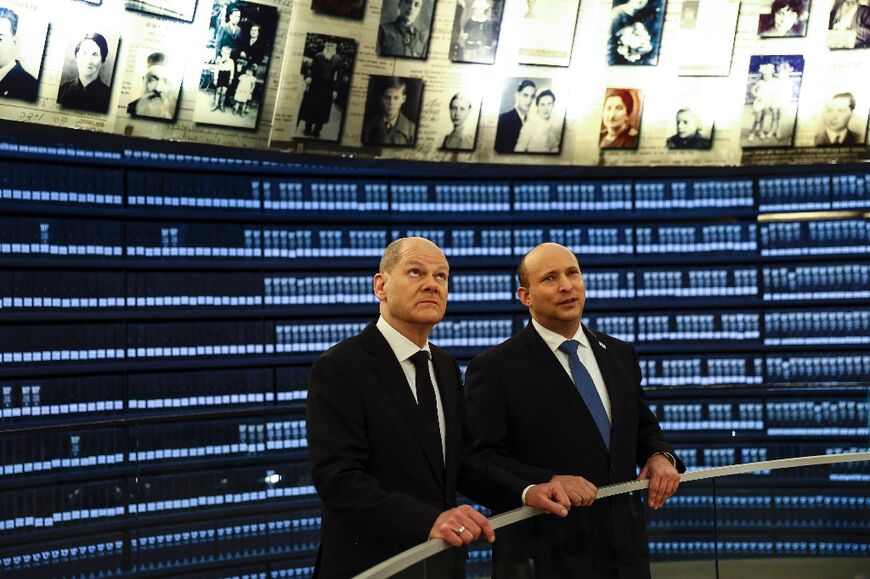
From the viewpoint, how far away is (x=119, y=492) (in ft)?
13.3

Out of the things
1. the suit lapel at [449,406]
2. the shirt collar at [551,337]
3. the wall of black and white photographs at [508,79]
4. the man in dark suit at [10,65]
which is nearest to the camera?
the suit lapel at [449,406]

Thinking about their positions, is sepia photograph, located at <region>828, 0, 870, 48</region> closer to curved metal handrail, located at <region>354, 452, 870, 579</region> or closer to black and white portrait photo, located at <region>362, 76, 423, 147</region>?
black and white portrait photo, located at <region>362, 76, 423, 147</region>

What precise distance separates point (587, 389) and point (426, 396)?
19.7 inches

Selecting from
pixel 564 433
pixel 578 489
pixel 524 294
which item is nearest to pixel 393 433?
pixel 578 489

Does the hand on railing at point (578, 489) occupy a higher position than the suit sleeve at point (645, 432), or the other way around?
the suit sleeve at point (645, 432)

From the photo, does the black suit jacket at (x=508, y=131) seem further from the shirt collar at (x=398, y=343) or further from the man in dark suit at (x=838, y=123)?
the shirt collar at (x=398, y=343)

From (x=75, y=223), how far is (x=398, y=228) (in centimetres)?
189

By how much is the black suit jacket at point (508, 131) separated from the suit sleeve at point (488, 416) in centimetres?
276

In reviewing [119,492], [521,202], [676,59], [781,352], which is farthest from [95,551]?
[781,352]

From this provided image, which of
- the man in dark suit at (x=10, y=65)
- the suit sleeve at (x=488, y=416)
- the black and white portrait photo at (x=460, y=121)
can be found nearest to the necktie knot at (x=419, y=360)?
the suit sleeve at (x=488, y=416)

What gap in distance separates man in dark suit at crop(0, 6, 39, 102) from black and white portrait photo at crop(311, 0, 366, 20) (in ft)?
3.93

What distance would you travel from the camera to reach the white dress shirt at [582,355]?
2455mm

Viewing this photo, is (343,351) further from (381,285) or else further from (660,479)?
(660,479)

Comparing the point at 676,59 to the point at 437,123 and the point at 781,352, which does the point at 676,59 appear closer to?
the point at 437,123
